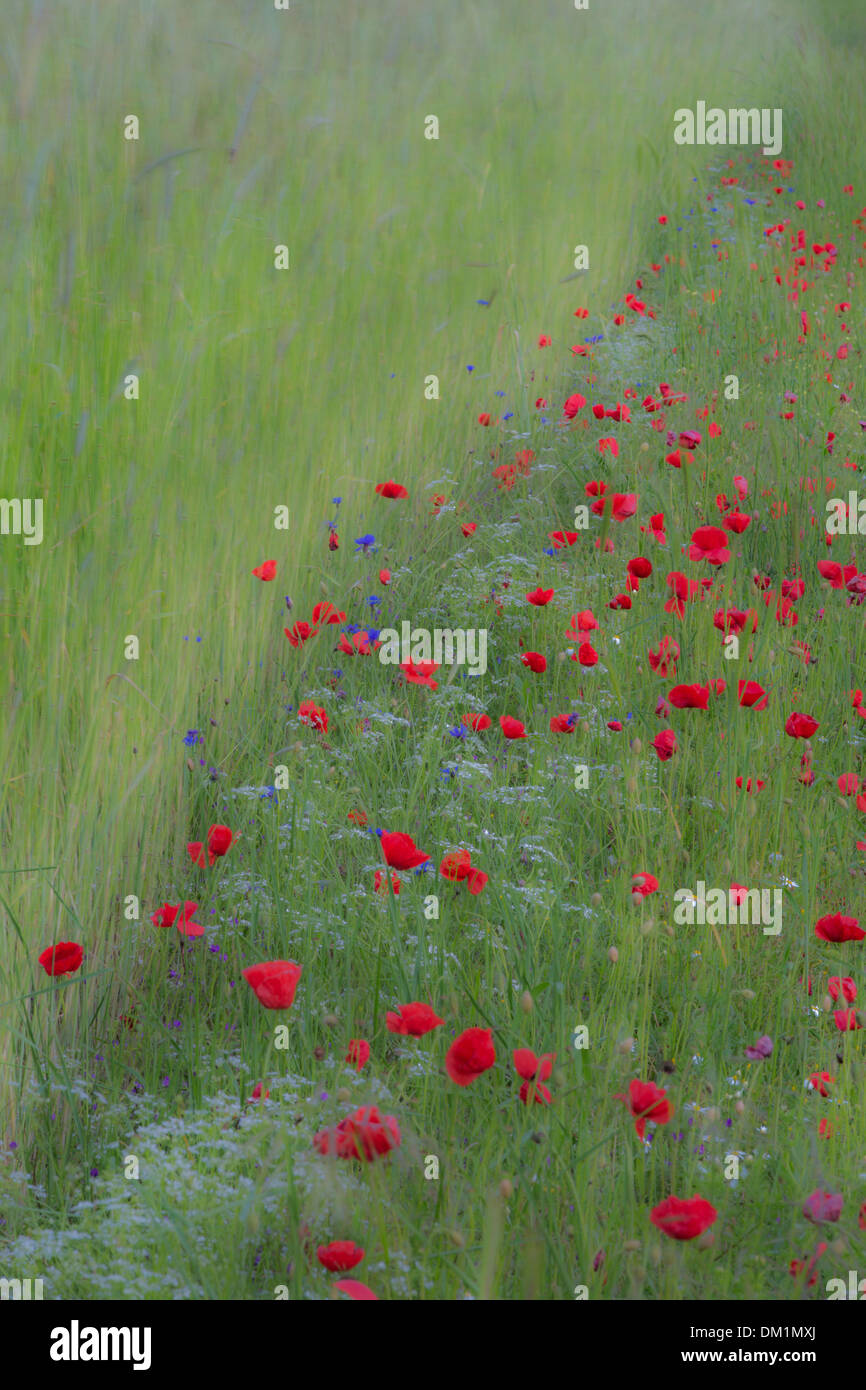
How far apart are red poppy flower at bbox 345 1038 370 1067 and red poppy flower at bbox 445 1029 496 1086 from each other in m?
0.21

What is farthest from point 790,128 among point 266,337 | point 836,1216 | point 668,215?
point 836,1216

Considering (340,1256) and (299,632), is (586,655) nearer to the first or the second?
(299,632)

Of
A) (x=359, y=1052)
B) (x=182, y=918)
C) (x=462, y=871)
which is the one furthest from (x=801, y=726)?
(x=182, y=918)

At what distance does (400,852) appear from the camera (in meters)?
1.64

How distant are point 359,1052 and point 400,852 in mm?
271

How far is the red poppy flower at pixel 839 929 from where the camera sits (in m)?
1.67

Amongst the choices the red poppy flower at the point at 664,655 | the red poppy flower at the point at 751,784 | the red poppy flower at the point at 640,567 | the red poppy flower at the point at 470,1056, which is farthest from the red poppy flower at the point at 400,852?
the red poppy flower at the point at 640,567

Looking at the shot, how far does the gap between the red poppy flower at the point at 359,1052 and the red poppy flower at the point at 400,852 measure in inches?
9.6

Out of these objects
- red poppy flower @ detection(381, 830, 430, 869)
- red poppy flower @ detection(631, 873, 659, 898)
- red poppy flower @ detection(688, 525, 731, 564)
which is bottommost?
red poppy flower @ detection(631, 873, 659, 898)

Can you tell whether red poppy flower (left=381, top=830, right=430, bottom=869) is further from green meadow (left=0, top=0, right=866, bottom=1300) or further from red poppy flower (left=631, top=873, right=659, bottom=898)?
red poppy flower (left=631, top=873, right=659, bottom=898)

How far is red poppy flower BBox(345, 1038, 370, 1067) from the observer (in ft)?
5.07

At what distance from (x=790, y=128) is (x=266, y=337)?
19.3 ft

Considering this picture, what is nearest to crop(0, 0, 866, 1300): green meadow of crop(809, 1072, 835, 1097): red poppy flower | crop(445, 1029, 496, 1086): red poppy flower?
crop(809, 1072, 835, 1097): red poppy flower

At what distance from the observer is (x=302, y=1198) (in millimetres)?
1399
